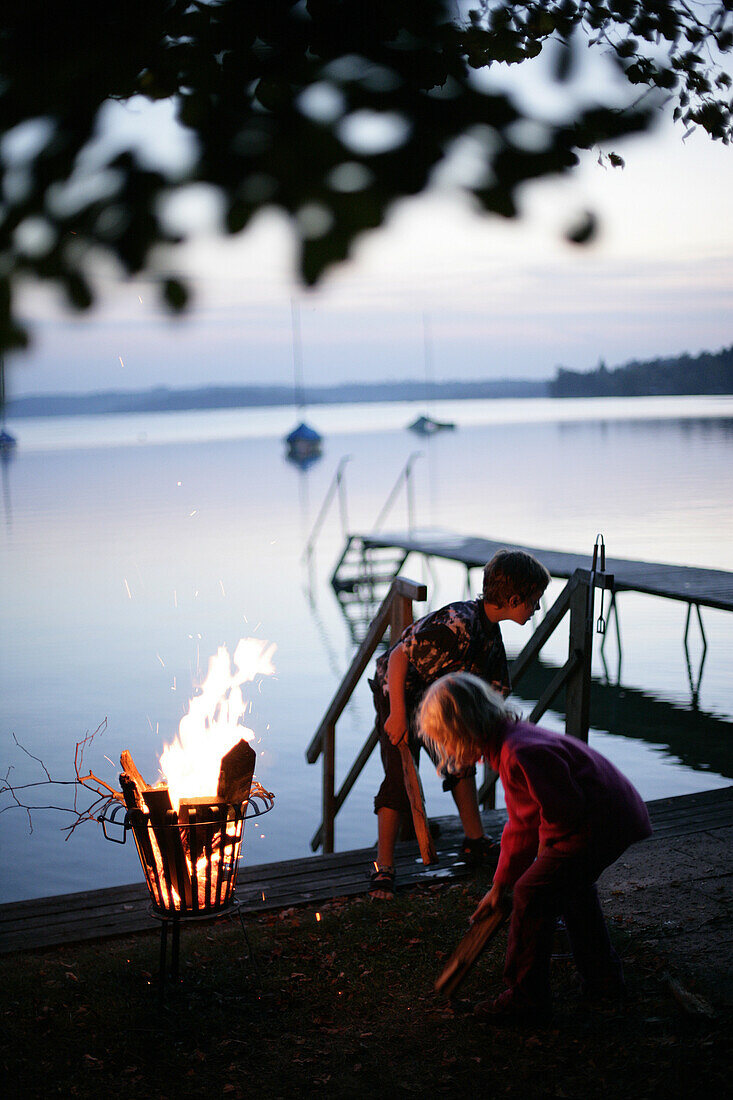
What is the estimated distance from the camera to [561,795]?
139 inches

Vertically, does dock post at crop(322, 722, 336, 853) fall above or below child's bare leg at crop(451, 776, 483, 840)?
below

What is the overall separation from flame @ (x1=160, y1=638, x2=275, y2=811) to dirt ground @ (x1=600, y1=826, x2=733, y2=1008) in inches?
Answer: 72.2

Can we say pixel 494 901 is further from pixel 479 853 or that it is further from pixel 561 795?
pixel 479 853

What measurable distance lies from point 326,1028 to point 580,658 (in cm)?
234

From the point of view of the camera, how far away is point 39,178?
8.68ft

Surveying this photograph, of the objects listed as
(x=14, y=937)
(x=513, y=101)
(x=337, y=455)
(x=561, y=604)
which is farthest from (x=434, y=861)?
(x=337, y=455)

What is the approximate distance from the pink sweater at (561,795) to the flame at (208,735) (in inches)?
50.8

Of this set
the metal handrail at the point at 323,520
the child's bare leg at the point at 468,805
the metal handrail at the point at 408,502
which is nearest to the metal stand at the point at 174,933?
the child's bare leg at the point at 468,805

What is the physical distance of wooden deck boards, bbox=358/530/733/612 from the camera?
43.1ft

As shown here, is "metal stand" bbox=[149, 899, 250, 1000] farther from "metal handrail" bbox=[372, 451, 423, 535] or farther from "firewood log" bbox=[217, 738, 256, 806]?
"metal handrail" bbox=[372, 451, 423, 535]

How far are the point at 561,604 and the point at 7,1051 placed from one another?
11.1ft

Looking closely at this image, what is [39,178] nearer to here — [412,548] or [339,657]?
[339,657]

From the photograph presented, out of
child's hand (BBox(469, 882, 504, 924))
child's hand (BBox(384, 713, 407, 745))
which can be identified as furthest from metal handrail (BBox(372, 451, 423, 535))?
child's hand (BBox(469, 882, 504, 924))

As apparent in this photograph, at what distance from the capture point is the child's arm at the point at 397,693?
15.9 feet
